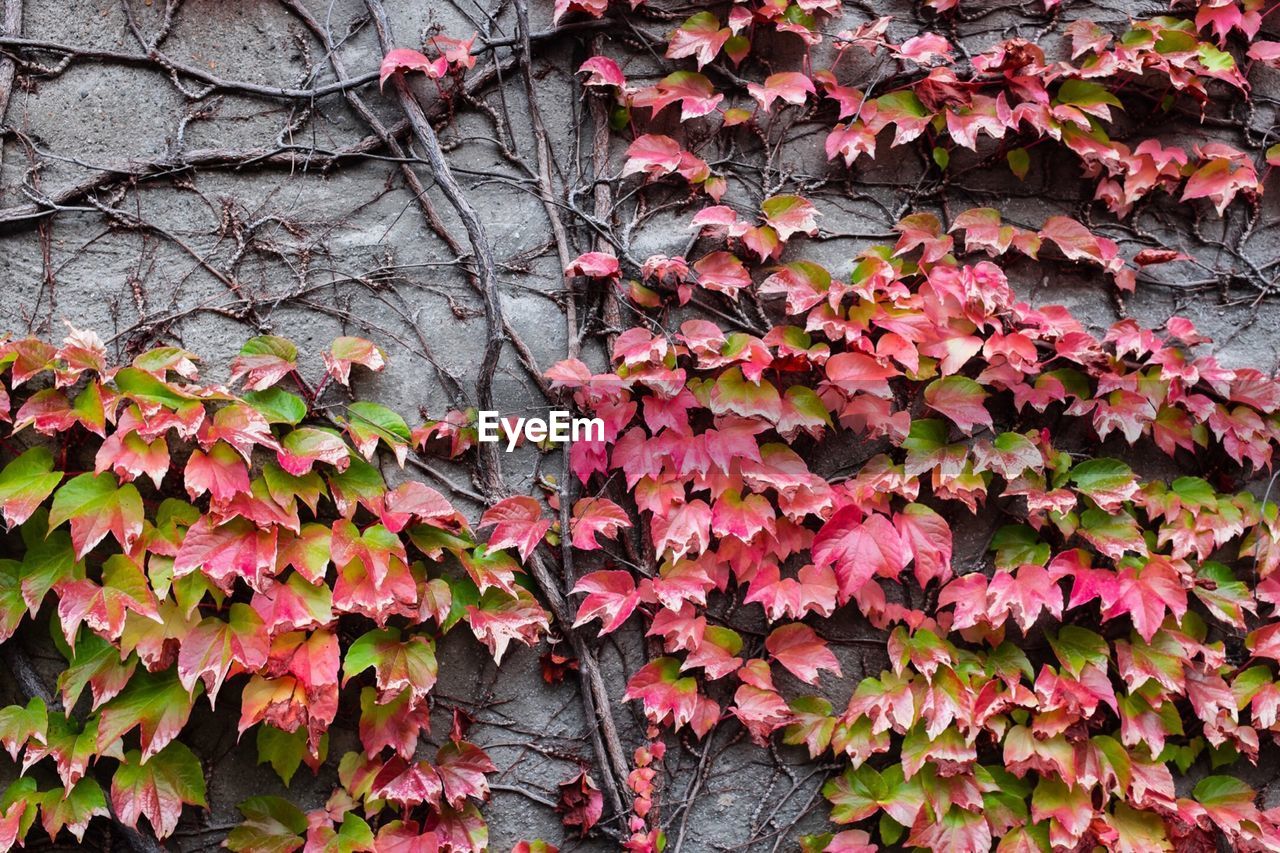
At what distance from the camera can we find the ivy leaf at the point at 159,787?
5.62 ft

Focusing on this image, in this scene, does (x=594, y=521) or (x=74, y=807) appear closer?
(x=74, y=807)

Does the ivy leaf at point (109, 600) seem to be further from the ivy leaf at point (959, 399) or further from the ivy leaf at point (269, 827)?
the ivy leaf at point (959, 399)

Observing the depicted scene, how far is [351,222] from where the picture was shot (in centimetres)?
196

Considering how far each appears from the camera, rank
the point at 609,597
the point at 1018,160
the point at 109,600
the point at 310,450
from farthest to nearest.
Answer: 1. the point at 1018,160
2. the point at 609,597
3. the point at 310,450
4. the point at 109,600

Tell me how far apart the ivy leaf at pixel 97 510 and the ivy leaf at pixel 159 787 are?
0.47m

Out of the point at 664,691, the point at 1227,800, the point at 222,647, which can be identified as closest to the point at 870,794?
the point at 664,691

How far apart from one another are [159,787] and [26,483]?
2.26 feet

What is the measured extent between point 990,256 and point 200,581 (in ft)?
6.54

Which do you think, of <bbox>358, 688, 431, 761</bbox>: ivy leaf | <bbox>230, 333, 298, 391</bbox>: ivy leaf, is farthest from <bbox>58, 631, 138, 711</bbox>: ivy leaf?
<bbox>230, 333, 298, 391</bbox>: ivy leaf

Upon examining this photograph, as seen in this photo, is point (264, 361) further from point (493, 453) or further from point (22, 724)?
point (22, 724)

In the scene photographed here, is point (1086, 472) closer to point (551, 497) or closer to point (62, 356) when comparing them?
point (551, 497)

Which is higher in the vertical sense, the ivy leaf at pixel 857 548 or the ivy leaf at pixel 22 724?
the ivy leaf at pixel 22 724

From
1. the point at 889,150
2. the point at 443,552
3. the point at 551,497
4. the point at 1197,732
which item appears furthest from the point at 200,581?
the point at 1197,732

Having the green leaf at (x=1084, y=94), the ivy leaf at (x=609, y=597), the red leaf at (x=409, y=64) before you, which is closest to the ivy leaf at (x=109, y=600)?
the ivy leaf at (x=609, y=597)
